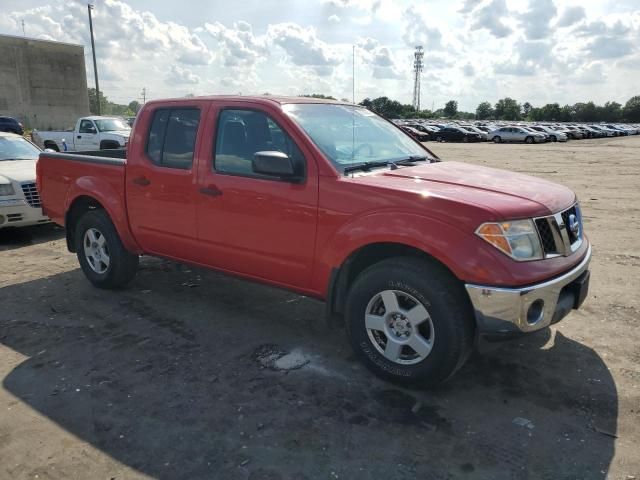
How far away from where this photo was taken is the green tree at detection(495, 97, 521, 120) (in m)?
128

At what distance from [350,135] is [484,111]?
149m

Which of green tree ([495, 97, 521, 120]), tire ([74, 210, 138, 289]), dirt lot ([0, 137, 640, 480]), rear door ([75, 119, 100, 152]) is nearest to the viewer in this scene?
dirt lot ([0, 137, 640, 480])

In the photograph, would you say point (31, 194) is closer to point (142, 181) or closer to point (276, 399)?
point (142, 181)

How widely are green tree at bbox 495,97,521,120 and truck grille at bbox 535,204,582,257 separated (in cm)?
13371

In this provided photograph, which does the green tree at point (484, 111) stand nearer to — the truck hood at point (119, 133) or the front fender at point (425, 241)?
the truck hood at point (119, 133)

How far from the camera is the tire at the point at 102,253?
17.4 ft

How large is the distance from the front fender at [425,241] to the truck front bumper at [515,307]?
91 millimetres

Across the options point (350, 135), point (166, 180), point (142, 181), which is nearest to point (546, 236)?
point (350, 135)

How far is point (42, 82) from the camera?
181 ft

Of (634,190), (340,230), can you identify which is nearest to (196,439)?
(340,230)

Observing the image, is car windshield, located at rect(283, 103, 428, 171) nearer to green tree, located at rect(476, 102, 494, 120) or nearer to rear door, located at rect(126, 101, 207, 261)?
rear door, located at rect(126, 101, 207, 261)

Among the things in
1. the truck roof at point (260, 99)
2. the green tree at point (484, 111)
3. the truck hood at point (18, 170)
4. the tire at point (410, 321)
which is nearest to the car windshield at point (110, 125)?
the truck hood at point (18, 170)

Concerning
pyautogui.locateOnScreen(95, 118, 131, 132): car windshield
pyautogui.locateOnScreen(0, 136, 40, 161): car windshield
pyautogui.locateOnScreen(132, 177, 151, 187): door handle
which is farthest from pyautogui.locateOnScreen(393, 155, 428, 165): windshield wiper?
pyautogui.locateOnScreen(95, 118, 131, 132): car windshield

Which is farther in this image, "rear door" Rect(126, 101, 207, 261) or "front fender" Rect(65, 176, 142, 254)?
"front fender" Rect(65, 176, 142, 254)
